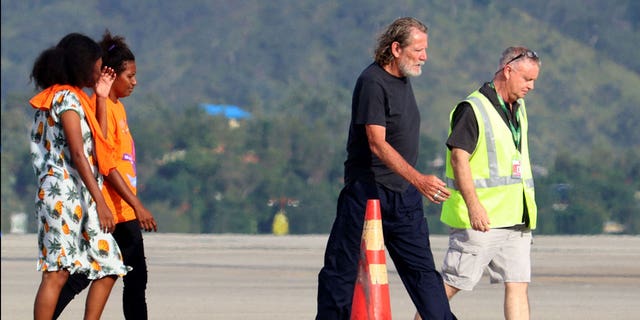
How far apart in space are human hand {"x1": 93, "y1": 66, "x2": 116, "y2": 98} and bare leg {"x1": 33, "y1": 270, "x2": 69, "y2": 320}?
1.03 meters

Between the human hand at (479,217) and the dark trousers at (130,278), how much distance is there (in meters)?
1.75

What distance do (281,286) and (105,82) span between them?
7637 mm

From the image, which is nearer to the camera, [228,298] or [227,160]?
[228,298]

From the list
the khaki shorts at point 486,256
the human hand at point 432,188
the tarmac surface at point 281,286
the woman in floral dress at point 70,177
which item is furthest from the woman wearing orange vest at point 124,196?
the tarmac surface at point 281,286

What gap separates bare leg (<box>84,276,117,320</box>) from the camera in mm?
7949

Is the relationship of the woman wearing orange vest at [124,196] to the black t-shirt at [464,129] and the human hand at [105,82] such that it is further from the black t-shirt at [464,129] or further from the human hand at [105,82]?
the black t-shirt at [464,129]

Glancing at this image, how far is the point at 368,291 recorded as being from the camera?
320 inches

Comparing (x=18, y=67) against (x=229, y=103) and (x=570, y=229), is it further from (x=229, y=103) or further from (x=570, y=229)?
(x=570, y=229)

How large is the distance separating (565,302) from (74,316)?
4.31 m

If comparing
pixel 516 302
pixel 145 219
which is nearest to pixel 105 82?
pixel 145 219

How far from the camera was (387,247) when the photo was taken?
7992mm

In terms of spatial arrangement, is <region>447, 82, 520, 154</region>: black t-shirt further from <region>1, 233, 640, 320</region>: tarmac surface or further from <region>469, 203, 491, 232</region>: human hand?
<region>1, 233, 640, 320</region>: tarmac surface

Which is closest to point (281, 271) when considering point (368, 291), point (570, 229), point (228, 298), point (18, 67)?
point (228, 298)

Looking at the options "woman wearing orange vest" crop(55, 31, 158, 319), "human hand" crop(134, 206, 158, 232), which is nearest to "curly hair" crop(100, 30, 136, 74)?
"woman wearing orange vest" crop(55, 31, 158, 319)
